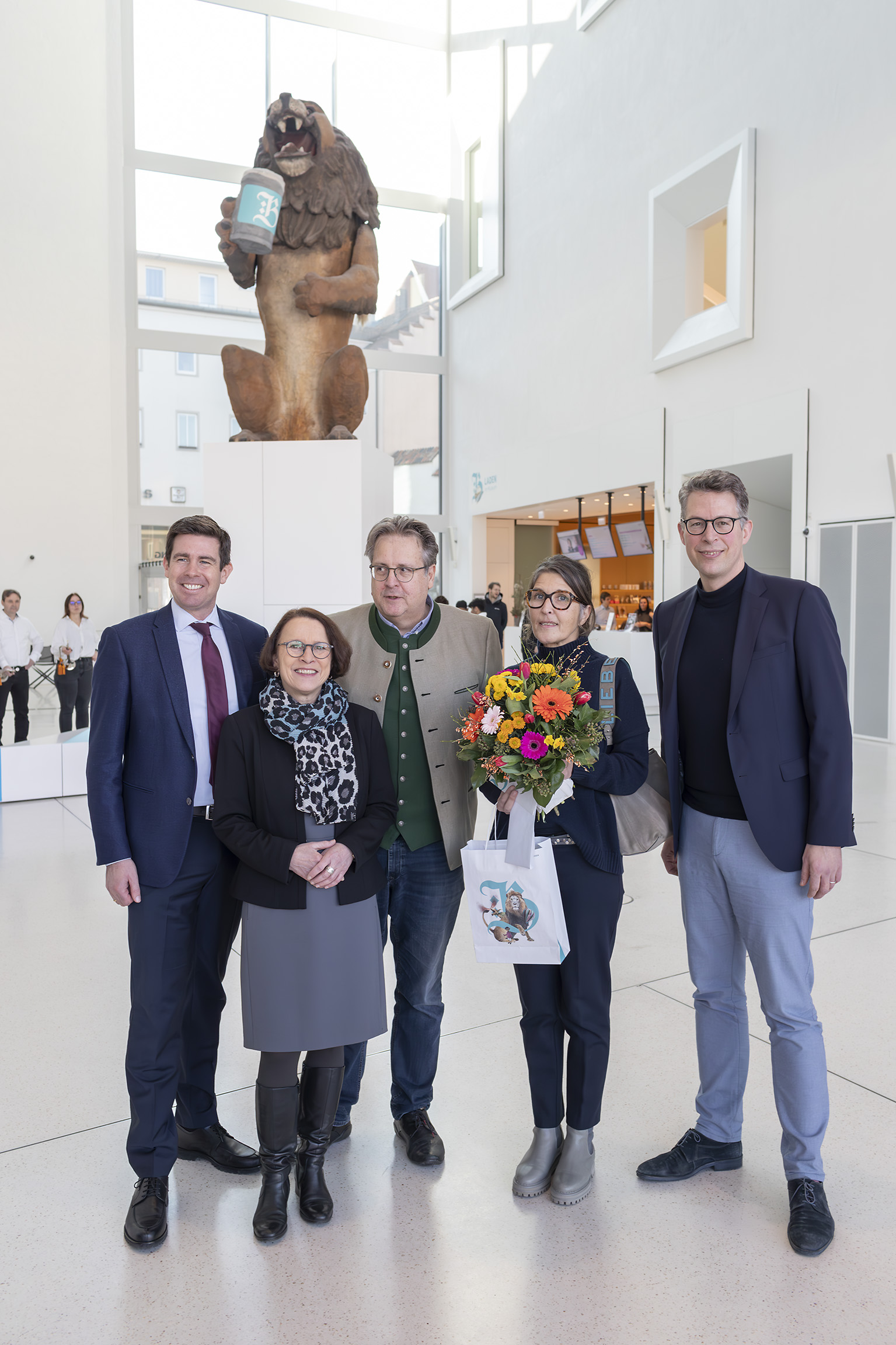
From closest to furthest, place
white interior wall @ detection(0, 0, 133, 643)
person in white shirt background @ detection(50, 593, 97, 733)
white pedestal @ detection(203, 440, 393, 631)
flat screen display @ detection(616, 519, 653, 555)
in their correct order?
white pedestal @ detection(203, 440, 393, 631) < person in white shirt background @ detection(50, 593, 97, 733) < flat screen display @ detection(616, 519, 653, 555) < white interior wall @ detection(0, 0, 133, 643)

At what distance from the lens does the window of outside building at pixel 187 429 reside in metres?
16.9

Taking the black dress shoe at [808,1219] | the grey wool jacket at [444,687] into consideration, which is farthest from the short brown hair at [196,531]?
the black dress shoe at [808,1219]

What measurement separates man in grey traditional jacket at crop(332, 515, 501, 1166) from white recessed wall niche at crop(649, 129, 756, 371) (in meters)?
10.3

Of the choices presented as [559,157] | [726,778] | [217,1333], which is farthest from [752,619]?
[559,157]

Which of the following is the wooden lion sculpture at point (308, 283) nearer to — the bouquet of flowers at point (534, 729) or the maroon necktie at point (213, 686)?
the maroon necktie at point (213, 686)

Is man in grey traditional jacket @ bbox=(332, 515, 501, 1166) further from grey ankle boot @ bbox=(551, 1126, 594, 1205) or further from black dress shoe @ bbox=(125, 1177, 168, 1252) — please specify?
black dress shoe @ bbox=(125, 1177, 168, 1252)

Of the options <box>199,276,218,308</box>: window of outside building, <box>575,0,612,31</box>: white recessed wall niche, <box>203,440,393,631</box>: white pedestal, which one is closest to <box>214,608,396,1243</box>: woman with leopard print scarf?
<box>203,440,393,631</box>: white pedestal

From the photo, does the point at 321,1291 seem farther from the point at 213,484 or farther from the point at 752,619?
the point at 213,484

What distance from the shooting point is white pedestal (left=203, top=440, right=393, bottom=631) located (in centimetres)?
555

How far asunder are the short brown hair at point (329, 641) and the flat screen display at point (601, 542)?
13.6m

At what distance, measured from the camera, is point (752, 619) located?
7.22 feet

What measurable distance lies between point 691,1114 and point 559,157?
1614 centimetres

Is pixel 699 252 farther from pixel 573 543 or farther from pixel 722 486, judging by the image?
pixel 722 486

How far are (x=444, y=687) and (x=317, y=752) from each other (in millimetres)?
459
